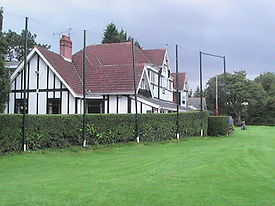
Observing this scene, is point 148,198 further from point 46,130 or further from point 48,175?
point 46,130

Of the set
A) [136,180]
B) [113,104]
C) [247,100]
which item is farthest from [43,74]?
[247,100]

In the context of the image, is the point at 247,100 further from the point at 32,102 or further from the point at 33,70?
the point at 33,70

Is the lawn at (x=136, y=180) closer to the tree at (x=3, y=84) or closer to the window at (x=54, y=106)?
the tree at (x=3, y=84)

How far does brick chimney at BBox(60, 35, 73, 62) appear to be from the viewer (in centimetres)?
2790

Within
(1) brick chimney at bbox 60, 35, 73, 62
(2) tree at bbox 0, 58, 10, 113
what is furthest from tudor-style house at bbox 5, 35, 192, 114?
(2) tree at bbox 0, 58, 10, 113

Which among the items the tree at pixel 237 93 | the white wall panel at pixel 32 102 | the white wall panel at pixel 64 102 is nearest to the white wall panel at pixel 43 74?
the white wall panel at pixel 32 102

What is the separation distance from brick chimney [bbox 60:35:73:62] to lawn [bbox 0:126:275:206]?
14.9 metres

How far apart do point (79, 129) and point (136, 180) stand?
8.71 m

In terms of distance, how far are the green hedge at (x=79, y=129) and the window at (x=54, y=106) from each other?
8.20 m

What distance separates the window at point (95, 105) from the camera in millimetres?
26559

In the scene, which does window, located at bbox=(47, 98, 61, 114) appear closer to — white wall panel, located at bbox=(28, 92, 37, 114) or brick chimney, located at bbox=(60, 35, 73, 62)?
white wall panel, located at bbox=(28, 92, 37, 114)

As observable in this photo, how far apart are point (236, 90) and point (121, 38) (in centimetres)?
2768

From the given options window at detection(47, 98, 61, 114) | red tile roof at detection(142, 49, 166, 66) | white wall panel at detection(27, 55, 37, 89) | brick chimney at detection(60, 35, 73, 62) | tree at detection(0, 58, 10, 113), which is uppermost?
red tile roof at detection(142, 49, 166, 66)

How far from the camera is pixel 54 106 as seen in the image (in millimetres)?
25688
